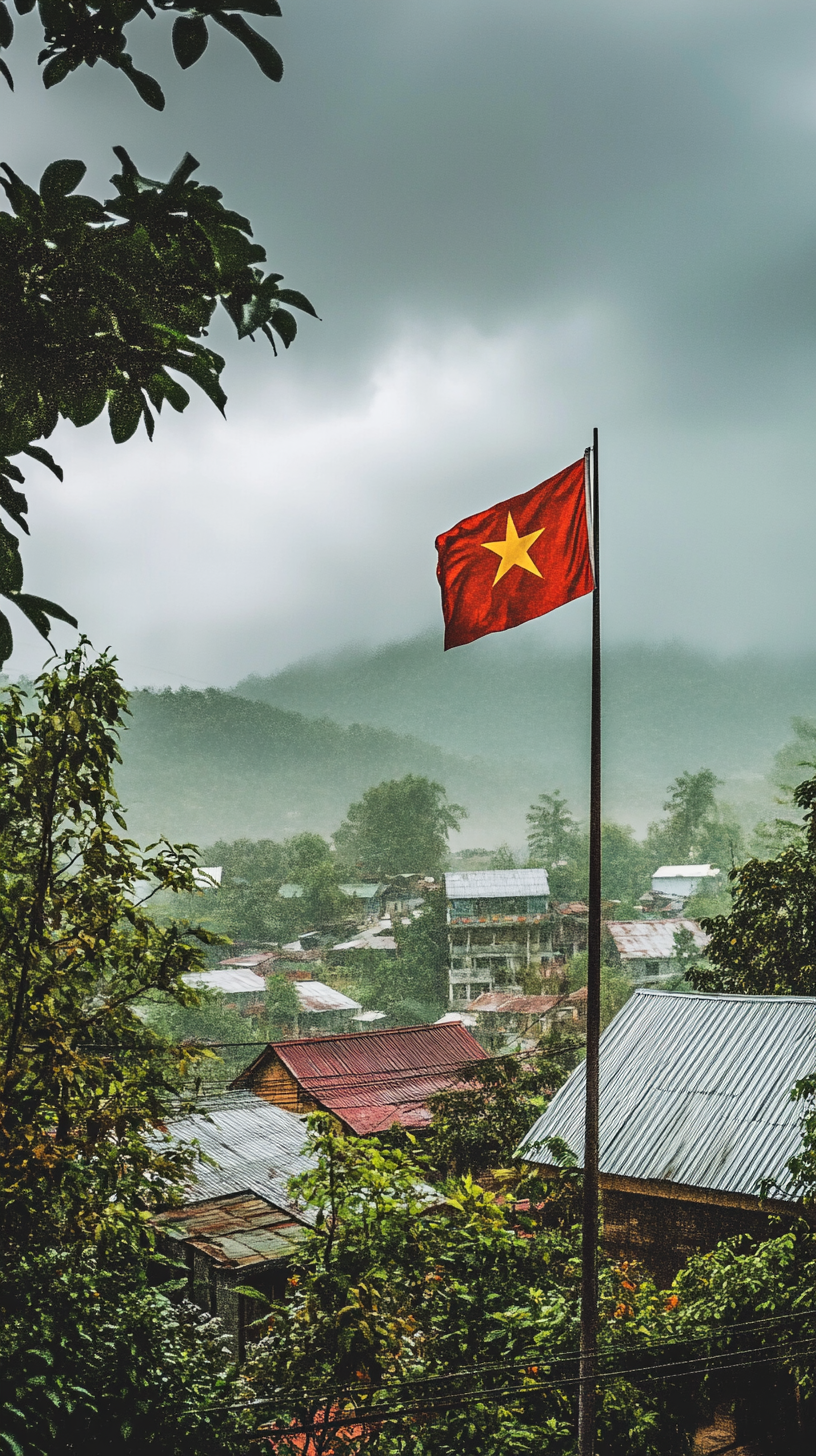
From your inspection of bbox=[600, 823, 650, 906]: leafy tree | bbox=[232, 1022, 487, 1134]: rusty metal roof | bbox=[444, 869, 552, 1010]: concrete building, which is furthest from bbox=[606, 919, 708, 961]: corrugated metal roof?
bbox=[232, 1022, 487, 1134]: rusty metal roof

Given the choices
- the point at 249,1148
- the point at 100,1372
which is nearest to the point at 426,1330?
the point at 100,1372

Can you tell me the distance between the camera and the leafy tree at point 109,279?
167 cm

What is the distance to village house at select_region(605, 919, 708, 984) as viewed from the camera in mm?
68250

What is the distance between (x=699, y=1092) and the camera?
508 inches

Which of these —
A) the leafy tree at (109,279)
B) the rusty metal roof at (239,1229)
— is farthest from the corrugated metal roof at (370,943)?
the leafy tree at (109,279)

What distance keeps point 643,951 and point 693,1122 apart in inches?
2303

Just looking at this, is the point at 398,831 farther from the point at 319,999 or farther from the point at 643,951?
the point at 319,999

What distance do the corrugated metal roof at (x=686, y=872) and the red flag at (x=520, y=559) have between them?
92779mm

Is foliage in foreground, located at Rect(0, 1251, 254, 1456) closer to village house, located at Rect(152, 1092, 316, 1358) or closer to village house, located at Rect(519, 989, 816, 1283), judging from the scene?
village house, located at Rect(152, 1092, 316, 1358)

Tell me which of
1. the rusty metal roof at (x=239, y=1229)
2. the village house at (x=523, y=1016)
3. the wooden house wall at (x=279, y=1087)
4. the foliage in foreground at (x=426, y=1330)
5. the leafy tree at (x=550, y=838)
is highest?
the leafy tree at (x=550, y=838)

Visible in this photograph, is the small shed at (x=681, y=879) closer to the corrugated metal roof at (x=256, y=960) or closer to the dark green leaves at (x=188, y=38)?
the corrugated metal roof at (x=256, y=960)

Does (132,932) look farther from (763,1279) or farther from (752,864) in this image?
(752,864)

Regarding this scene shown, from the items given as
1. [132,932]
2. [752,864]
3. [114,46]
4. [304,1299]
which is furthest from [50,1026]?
[752,864]

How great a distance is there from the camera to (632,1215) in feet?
40.4
